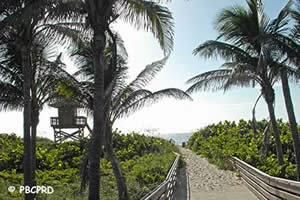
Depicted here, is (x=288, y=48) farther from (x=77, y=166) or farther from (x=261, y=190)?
(x=77, y=166)

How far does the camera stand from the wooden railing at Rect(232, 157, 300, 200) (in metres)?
5.32

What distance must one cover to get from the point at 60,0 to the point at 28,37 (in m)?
1.77

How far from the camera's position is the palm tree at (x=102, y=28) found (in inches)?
194

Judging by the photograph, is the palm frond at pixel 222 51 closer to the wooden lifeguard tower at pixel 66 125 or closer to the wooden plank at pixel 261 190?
the wooden plank at pixel 261 190

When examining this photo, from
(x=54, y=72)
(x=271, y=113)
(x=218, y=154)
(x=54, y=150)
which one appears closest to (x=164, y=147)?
(x=218, y=154)

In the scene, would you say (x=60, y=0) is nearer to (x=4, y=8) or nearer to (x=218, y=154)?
(x=4, y=8)

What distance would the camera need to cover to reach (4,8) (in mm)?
6676

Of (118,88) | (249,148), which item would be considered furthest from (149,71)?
(249,148)

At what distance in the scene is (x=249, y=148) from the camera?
49.8 ft

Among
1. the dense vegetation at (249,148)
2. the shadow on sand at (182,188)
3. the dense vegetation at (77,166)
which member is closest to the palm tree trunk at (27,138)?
the dense vegetation at (77,166)

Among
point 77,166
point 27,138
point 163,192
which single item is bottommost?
point 77,166

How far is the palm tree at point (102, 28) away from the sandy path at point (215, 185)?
5161mm

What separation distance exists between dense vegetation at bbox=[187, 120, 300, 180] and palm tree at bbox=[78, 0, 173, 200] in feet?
21.2

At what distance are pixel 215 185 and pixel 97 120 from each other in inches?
307
